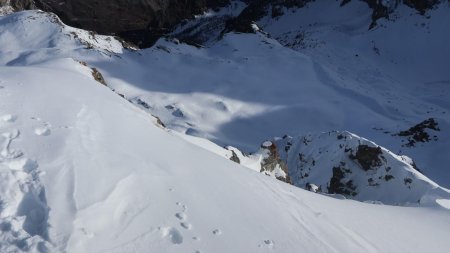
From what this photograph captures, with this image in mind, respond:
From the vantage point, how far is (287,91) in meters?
15.1

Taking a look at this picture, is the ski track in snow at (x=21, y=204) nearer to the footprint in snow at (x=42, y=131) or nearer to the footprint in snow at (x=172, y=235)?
the footprint in snow at (x=42, y=131)

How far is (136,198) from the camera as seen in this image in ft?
12.8

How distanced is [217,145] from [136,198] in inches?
179

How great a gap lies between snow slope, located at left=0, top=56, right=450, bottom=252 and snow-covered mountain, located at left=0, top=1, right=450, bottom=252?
0.01m

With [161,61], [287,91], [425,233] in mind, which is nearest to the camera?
[425,233]

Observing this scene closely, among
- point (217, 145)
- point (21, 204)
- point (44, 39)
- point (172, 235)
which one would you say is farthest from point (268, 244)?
point (44, 39)

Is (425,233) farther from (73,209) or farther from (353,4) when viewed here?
(353,4)

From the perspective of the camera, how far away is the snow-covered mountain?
143 inches

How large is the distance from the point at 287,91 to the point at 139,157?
432 inches

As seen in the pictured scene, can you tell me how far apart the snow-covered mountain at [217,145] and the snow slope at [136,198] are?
1 centimetres

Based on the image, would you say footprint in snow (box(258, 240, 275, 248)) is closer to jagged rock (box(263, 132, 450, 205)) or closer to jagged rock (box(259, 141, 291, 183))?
jagged rock (box(263, 132, 450, 205))

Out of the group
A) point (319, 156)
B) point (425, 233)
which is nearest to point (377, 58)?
point (319, 156)

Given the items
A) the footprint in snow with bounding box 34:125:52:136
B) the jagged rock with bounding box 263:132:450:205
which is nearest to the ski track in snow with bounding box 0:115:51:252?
the footprint in snow with bounding box 34:125:52:136

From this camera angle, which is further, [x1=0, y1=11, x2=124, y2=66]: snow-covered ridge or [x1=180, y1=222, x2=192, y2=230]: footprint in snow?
→ [x1=0, y1=11, x2=124, y2=66]: snow-covered ridge
